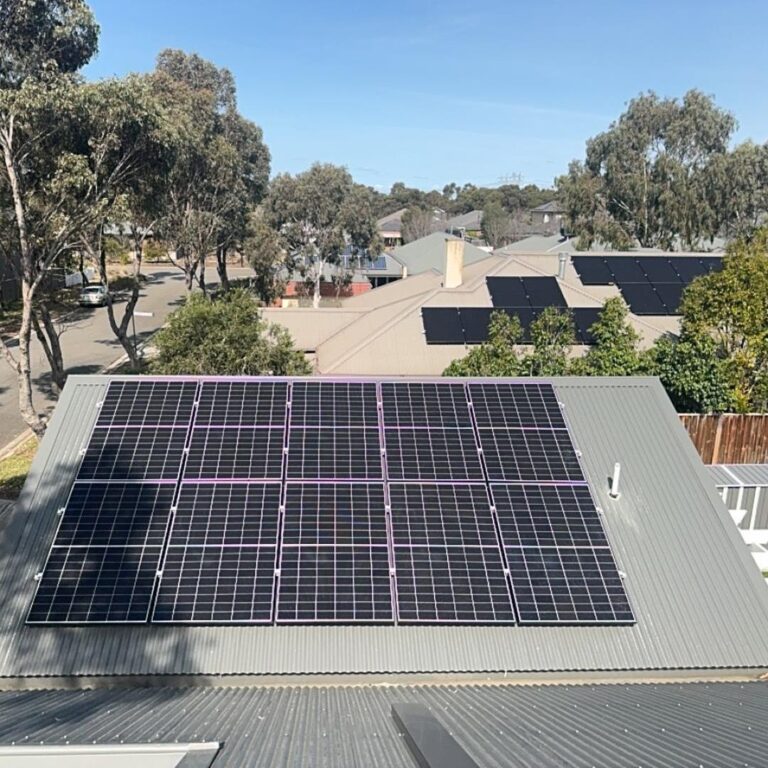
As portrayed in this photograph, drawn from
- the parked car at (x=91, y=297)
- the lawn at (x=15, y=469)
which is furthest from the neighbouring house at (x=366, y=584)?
the parked car at (x=91, y=297)

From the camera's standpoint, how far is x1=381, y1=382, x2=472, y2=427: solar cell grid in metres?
12.7

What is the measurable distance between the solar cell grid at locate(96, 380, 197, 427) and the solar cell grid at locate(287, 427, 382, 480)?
2.35 metres

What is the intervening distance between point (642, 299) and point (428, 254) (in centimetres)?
2850

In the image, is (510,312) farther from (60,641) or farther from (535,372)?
(60,641)

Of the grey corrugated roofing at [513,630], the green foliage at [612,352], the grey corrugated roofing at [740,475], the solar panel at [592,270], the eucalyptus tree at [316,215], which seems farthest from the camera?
the eucalyptus tree at [316,215]

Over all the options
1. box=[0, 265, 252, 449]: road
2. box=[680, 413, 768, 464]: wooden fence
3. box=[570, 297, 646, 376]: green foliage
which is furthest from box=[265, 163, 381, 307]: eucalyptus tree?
box=[680, 413, 768, 464]: wooden fence

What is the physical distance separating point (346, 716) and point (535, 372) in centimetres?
1560

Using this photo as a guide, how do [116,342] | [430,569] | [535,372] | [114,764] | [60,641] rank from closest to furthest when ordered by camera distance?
1. [114,764]
2. [60,641]
3. [430,569]
4. [535,372]
5. [116,342]

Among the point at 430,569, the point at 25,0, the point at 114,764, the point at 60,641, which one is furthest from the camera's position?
the point at 25,0

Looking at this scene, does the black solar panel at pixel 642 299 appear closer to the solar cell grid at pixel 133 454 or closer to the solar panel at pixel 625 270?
the solar panel at pixel 625 270

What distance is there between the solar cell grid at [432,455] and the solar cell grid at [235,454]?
2158mm

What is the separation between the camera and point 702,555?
1092 centimetres

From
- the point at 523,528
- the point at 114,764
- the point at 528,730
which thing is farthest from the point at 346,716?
the point at 523,528

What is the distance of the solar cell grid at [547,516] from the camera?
10.8 metres
